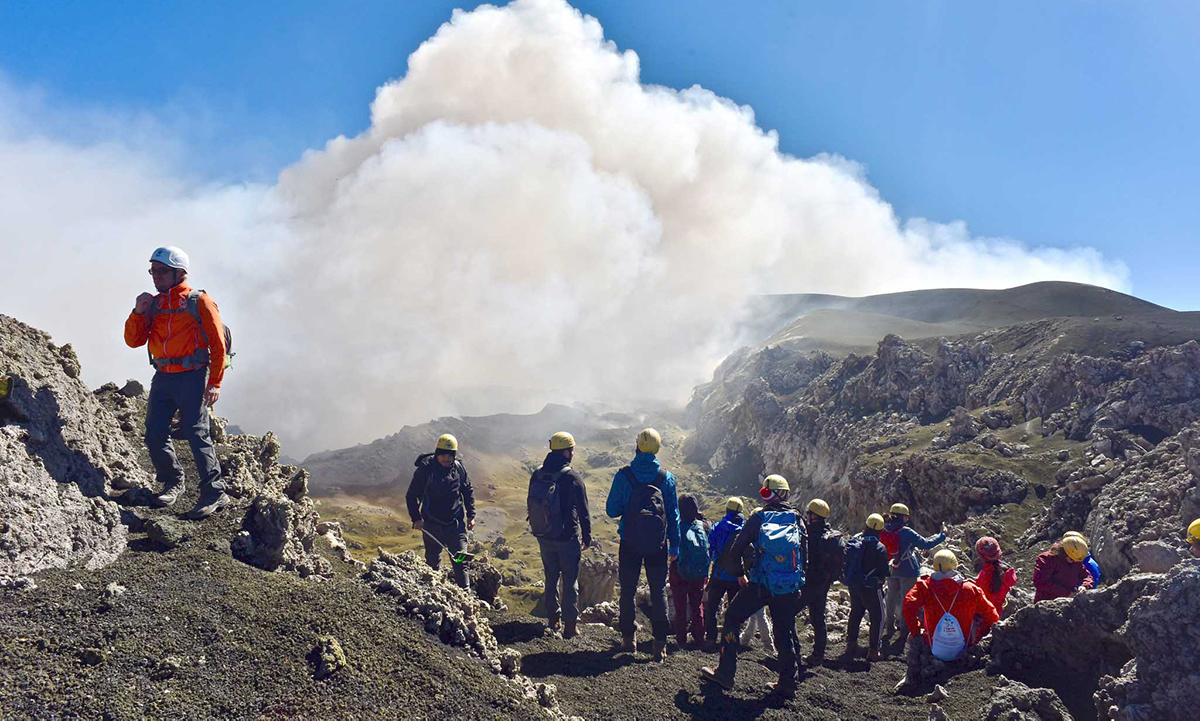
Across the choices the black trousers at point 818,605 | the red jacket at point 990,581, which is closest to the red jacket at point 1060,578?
the red jacket at point 990,581

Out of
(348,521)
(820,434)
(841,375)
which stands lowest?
(348,521)

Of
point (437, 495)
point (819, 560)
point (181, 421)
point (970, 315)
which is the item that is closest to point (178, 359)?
point (181, 421)

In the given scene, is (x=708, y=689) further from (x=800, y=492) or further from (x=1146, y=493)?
(x=800, y=492)

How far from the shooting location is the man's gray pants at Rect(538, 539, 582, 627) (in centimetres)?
1012

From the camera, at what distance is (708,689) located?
9250 millimetres

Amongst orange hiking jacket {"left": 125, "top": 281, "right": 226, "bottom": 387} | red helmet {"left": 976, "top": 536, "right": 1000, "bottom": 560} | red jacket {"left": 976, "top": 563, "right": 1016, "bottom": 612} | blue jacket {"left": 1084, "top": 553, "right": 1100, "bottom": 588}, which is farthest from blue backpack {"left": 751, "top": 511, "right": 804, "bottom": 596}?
orange hiking jacket {"left": 125, "top": 281, "right": 226, "bottom": 387}

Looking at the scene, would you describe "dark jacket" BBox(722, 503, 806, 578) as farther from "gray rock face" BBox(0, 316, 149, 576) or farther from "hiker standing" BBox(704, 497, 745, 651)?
"gray rock face" BBox(0, 316, 149, 576)

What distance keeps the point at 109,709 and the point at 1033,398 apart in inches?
1972

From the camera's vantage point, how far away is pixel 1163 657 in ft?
24.4

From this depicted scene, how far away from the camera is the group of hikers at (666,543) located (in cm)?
834

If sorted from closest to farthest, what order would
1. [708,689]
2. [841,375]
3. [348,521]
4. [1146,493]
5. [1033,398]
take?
1. [708,689]
2. [1146,493]
3. [1033,398]
4. [348,521]
5. [841,375]

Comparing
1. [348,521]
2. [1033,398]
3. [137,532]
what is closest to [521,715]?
[137,532]

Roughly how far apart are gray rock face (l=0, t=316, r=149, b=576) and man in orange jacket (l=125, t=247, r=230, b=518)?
84cm

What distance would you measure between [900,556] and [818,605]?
10.4 feet
